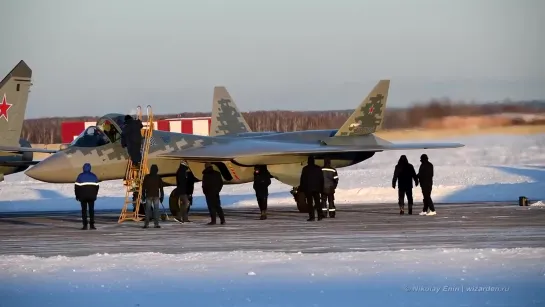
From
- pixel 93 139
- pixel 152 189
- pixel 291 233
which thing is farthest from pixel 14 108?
pixel 291 233

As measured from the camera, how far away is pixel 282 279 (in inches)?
545

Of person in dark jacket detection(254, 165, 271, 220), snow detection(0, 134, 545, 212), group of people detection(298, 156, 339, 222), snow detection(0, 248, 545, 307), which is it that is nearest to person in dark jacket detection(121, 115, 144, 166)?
person in dark jacket detection(254, 165, 271, 220)

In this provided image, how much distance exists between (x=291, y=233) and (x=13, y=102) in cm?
1296

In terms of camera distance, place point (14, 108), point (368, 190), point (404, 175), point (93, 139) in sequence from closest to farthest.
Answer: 1. point (404, 175)
2. point (93, 139)
3. point (14, 108)
4. point (368, 190)

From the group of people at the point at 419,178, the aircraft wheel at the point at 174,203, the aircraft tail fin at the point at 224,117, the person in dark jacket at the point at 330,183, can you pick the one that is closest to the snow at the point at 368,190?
the aircraft tail fin at the point at 224,117

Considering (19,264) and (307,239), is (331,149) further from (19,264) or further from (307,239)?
(19,264)

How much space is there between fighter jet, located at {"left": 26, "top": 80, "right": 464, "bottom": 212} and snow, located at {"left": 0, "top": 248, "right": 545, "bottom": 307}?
30.1 feet

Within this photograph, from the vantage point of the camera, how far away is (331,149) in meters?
27.0

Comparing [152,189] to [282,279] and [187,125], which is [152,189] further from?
[187,125]

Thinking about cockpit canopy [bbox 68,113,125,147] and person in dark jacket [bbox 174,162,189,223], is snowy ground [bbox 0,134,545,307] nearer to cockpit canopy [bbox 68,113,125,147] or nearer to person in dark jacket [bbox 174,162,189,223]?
person in dark jacket [bbox 174,162,189,223]

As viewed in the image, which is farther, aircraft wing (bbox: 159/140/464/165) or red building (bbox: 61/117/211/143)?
red building (bbox: 61/117/211/143)

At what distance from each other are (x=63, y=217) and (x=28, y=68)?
563 cm

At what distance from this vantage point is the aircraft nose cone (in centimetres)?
2569

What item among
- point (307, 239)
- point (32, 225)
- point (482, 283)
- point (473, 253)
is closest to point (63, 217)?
point (32, 225)
